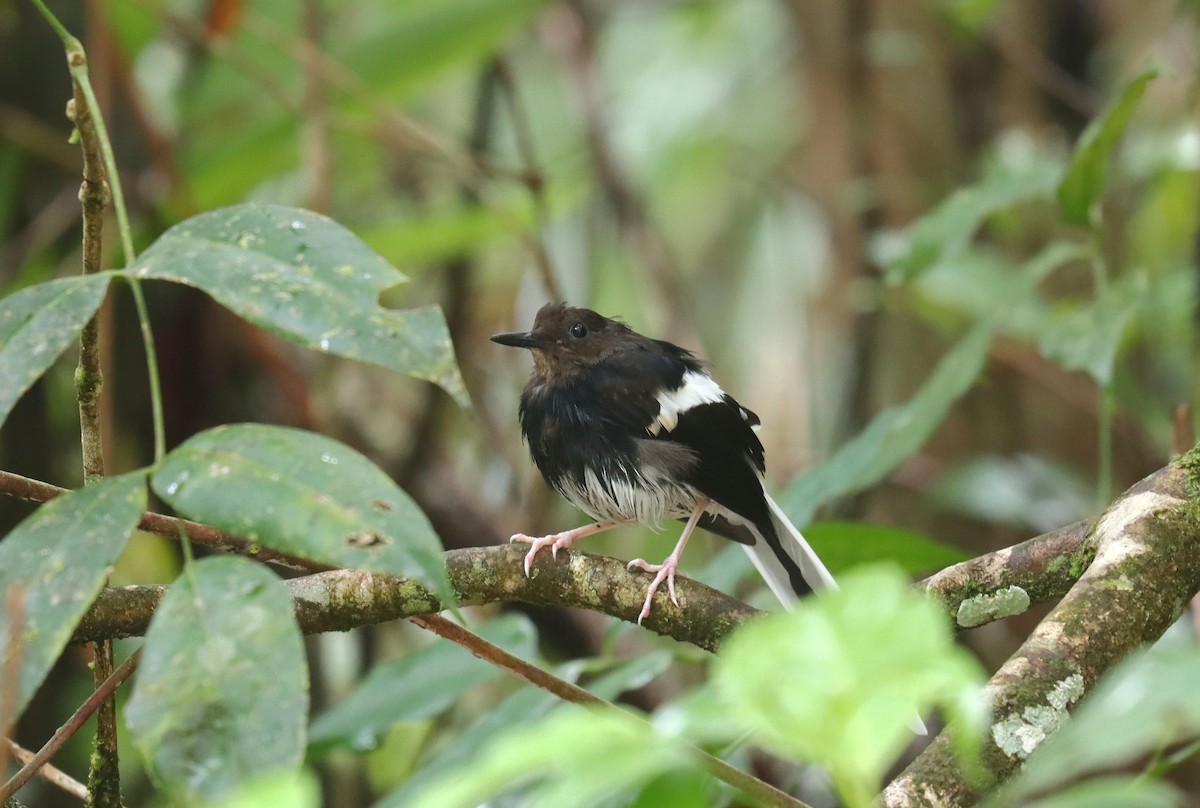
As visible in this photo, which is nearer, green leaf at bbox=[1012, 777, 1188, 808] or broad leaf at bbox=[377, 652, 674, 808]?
green leaf at bbox=[1012, 777, 1188, 808]

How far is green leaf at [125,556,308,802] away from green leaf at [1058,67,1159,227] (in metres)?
2.05

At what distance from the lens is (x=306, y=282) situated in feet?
3.65

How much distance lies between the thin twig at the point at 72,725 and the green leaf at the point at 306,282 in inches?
20.0

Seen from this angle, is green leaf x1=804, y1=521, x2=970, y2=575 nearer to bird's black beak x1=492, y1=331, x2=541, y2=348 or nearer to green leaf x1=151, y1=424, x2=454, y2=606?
bird's black beak x1=492, y1=331, x2=541, y2=348

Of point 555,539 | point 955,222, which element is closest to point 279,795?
point 555,539

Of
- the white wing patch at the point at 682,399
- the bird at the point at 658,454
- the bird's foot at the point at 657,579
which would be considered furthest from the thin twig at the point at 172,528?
the white wing patch at the point at 682,399

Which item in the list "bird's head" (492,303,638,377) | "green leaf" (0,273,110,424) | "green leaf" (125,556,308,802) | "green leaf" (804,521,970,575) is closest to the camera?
"green leaf" (125,556,308,802)

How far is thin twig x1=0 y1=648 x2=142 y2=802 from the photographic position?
1317mm

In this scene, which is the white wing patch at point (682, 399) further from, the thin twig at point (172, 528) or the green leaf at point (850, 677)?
the green leaf at point (850, 677)

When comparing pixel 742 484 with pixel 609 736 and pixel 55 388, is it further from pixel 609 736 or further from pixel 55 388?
pixel 55 388

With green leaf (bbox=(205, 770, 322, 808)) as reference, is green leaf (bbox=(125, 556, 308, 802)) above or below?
below

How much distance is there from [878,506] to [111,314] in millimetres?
2834

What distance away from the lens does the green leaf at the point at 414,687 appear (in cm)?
239

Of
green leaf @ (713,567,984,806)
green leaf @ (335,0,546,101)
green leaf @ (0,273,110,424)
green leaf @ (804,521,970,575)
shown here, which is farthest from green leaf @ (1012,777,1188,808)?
green leaf @ (335,0,546,101)
